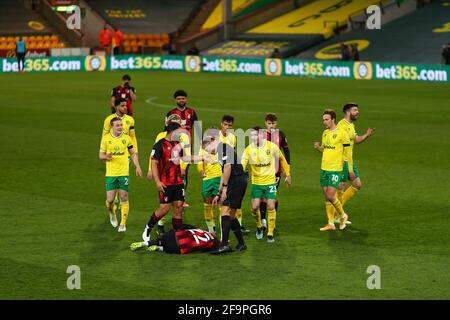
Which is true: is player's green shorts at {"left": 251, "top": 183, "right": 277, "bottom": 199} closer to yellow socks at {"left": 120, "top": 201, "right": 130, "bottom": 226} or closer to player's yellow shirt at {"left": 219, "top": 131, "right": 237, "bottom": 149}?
player's yellow shirt at {"left": 219, "top": 131, "right": 237, "bottom": 149}

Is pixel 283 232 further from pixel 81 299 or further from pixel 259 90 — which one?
pixel 259 90

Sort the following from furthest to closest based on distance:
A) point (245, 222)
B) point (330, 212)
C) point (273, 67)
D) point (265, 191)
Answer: point (273, 67) → point (245, 222) → point (330, 212) → point (265, 191)

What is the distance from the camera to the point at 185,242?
15586mm

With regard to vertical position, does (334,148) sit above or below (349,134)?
below

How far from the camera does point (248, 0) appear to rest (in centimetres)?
7981

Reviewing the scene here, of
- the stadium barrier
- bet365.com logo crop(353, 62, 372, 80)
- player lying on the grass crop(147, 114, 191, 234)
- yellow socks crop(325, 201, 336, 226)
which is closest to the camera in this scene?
player lying on the grass crop(147, 114, 191, 234)

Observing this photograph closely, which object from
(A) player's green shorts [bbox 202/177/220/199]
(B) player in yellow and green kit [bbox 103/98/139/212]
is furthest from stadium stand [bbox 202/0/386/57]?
(A) player's green shorts [bbox 202/177/220/199]

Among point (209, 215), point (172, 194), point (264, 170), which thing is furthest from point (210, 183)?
point (172, 194)

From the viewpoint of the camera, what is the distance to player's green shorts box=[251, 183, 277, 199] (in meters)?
16.4

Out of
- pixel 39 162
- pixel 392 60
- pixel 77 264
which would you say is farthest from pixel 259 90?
pixel 77 264

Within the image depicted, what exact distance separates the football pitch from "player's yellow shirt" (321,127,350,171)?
46.6 inches

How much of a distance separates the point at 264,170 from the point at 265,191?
35 cm

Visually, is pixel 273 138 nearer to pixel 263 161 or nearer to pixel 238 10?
pixel 263 161
